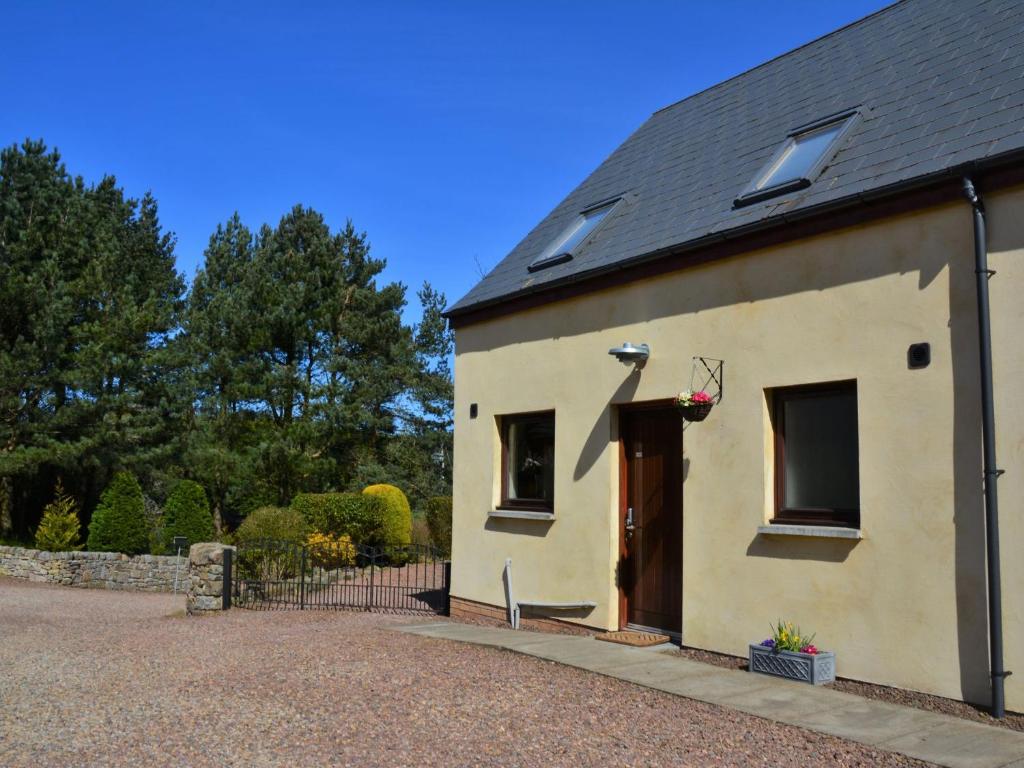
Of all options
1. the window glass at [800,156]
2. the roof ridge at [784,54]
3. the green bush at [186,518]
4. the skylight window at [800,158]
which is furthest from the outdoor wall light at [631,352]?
the green bush at [186,518]

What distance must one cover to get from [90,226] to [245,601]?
1732 cm

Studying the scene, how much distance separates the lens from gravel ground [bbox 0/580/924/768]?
17.3 feet

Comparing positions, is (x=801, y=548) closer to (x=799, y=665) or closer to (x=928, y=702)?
(x=799, y=665)

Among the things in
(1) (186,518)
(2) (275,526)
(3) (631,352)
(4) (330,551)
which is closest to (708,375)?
→ (3) (631,352)

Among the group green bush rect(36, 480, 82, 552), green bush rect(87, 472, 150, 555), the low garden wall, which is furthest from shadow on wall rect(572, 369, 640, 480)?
green bush rect(36, 480, 82, 552)

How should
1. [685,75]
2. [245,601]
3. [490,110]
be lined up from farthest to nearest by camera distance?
[685,75]
[490,110]
[245,601]

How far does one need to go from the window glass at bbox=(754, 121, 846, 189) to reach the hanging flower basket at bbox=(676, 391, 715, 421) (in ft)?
7.40

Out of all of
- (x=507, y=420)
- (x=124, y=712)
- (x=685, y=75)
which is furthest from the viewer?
(x=685, y=75)

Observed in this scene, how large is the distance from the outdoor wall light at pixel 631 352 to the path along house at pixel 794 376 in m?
0.15

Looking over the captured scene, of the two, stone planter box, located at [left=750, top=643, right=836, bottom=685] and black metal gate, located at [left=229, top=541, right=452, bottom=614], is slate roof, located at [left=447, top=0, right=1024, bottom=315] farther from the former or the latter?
black metal gate, located at [left=229, top=541, right=452, bottom=614]

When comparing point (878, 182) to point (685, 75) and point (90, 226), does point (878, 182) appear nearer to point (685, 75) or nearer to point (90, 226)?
point (685, 75)

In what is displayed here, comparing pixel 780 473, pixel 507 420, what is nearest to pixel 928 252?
pixel 780 473

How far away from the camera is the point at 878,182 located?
285 inches

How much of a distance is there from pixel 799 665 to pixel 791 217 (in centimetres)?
384
